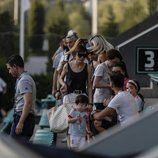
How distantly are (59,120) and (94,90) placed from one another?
0.66 m

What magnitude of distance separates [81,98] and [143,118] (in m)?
6.34

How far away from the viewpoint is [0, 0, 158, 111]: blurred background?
3950 cm

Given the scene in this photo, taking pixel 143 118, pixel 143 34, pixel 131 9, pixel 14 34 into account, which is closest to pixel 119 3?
pixel 131 9

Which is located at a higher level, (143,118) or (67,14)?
(67,14)

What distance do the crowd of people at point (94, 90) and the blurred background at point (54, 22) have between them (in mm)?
24298

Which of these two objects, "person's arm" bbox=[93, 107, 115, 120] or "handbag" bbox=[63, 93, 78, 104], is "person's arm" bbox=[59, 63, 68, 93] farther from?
"person's arm" bbox=[93, 107, 115, 120]

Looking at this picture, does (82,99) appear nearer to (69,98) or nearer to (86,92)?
(69,98)

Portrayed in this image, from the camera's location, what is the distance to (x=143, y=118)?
10.9 ft

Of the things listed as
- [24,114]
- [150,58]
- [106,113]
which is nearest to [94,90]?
[24,114]

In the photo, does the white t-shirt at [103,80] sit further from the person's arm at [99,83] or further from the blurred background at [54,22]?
the blurred background at [54,22]

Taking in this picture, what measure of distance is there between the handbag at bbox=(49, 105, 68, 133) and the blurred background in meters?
24.6

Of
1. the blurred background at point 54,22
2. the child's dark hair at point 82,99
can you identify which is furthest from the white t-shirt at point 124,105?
the blurred background at point 54,22

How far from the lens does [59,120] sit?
1039cm

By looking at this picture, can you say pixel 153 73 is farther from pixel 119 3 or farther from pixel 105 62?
pixel 119 3
